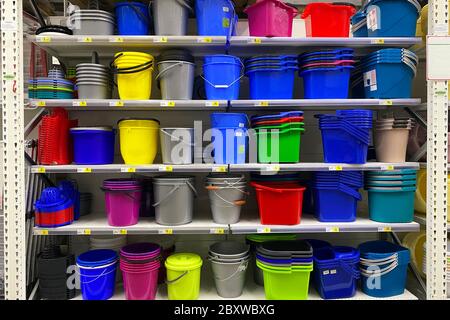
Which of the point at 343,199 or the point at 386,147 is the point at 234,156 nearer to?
the point at 343,199

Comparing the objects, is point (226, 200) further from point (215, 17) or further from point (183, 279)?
point (215, 17)

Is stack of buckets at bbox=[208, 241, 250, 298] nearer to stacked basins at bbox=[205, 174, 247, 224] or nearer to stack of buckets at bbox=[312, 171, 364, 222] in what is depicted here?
stacked basins at bbox=[205, 174, 247, 224]

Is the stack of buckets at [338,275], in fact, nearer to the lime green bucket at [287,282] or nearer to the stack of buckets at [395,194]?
the lime green bucket at [287,282]

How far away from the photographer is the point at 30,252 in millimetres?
2391

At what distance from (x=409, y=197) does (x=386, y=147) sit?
44 centimetres

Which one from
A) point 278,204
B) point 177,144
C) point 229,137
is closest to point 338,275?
point 278,204

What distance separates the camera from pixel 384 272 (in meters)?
2.25

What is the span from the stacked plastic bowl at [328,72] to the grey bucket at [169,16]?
105 cm

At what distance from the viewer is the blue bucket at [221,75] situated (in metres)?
2.20

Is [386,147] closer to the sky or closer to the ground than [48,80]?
closer to the ground

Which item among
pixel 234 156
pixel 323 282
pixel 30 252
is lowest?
pixel 323 282

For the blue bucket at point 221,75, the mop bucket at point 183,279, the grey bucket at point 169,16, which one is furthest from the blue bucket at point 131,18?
the mop bucket at point 183,279

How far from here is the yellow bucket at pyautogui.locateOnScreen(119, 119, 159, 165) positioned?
7.30ft
